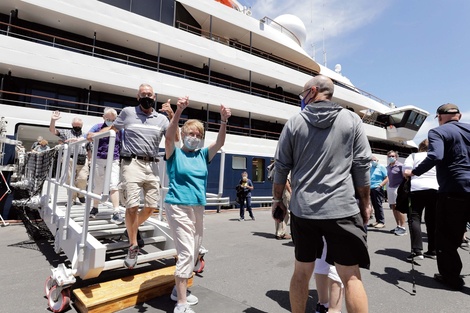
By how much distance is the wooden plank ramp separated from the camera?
2.28 m

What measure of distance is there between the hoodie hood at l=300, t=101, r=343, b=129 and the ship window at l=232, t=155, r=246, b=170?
10.5 meters

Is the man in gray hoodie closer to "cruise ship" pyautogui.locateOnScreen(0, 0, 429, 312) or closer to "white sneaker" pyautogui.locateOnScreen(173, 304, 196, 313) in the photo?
"white sneaker" pyautogui.locateOnScreen(173, 304, 196, 313)

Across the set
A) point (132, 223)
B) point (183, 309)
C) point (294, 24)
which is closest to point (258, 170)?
point (132, 223)

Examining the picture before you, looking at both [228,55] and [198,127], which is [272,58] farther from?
[198,127]

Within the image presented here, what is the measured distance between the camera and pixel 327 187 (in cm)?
184

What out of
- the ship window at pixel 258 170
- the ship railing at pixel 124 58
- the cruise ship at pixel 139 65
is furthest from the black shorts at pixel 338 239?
the ship window at pixel 258 170

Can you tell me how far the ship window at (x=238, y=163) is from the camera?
41.0ft

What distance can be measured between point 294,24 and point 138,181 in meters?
23.9

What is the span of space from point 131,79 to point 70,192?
9409mm

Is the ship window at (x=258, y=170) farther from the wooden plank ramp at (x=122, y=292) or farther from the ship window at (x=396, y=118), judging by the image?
the ship window at (x=396, y=118)

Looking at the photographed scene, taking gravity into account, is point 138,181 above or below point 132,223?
above

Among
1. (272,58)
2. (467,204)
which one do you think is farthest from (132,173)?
(272,58)

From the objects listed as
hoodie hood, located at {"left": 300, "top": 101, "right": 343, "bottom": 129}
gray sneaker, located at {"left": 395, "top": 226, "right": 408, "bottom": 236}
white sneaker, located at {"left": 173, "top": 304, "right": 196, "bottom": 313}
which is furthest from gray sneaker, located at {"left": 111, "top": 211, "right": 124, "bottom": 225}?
gray sneaker, located at {"left": 395, "top": 226, "right": 408, "bottom": 236}

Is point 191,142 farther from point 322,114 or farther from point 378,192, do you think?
point 378,192
